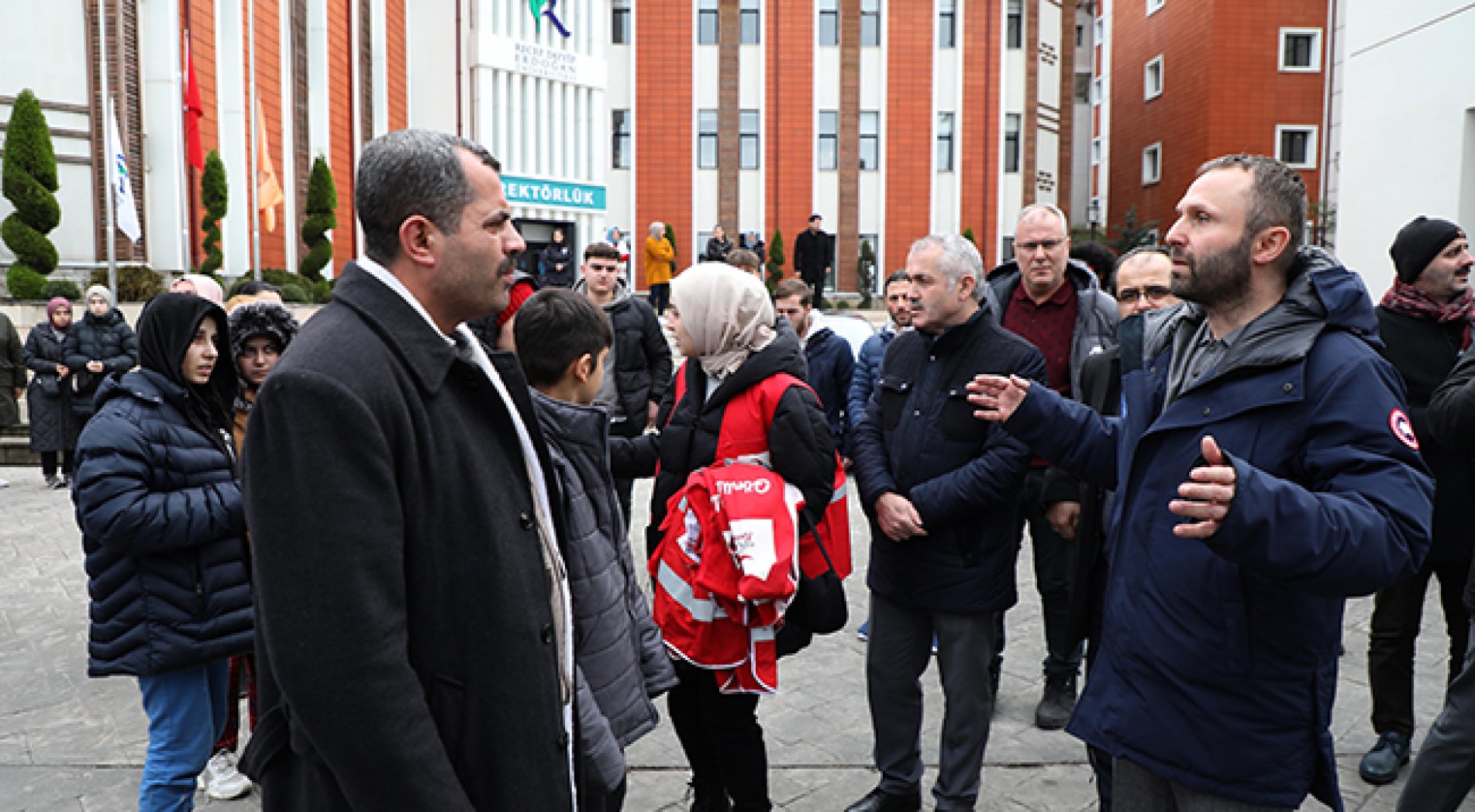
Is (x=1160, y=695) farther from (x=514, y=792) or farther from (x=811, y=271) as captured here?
(x=811, y=271)

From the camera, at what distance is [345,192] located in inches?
Result: 1118

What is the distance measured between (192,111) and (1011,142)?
2707cm

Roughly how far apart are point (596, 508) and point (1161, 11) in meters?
40.7

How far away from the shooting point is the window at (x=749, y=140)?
36.5 m

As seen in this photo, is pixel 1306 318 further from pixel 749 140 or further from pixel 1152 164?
pixel 1152 164

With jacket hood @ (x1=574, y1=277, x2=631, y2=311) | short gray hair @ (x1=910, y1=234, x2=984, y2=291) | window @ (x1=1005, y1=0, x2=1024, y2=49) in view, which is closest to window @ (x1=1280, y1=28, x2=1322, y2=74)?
window @ (x1=1005, y1=0, x2=1024, y2=49)

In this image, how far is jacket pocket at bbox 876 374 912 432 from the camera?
164 inches

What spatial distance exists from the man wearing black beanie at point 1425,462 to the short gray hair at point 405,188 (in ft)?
12.9

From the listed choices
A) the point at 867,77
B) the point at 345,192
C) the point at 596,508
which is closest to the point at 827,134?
the point at 867,77

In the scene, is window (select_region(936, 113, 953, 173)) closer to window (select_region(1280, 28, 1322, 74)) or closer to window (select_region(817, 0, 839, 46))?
window (select_region(817, 0, 839, 46))

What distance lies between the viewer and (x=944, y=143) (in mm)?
37000

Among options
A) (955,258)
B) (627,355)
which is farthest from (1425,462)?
(627,355)

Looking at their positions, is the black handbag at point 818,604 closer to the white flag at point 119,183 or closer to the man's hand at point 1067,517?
the man's hand at point 1067,517

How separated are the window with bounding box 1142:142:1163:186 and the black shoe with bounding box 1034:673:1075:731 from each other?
1484 inches
